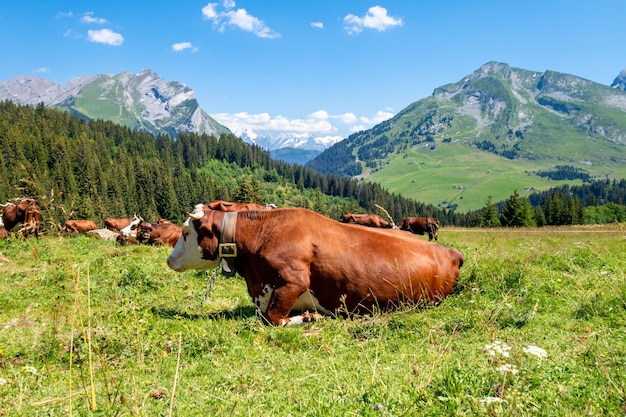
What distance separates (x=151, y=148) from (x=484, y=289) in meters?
199

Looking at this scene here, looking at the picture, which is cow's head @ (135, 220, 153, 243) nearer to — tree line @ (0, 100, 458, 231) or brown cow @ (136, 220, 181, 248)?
brown cow @ (136, 220, 181, 248)

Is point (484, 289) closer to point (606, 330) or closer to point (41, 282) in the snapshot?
point (606, 330)

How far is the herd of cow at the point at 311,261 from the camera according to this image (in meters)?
7.21

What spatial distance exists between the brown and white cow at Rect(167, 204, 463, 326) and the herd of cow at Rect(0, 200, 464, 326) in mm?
18

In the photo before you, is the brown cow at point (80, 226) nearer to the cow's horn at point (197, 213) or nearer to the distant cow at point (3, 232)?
the distant cow at point (3, 232)

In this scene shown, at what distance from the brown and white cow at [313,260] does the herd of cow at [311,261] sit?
0.02 metres

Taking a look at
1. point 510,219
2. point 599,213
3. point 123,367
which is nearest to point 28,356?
point 123,367

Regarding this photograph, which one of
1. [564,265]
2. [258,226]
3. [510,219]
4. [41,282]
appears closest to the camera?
[258,226]

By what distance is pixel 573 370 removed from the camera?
3.67m

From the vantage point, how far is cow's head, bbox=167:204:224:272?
801cm

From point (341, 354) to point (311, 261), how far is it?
8.42 ft

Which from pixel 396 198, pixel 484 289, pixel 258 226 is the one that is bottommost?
pixel 396 198

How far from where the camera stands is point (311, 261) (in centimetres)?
738

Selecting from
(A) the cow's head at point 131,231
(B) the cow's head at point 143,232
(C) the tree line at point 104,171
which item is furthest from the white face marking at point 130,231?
(C) the tree line at point 104,171
